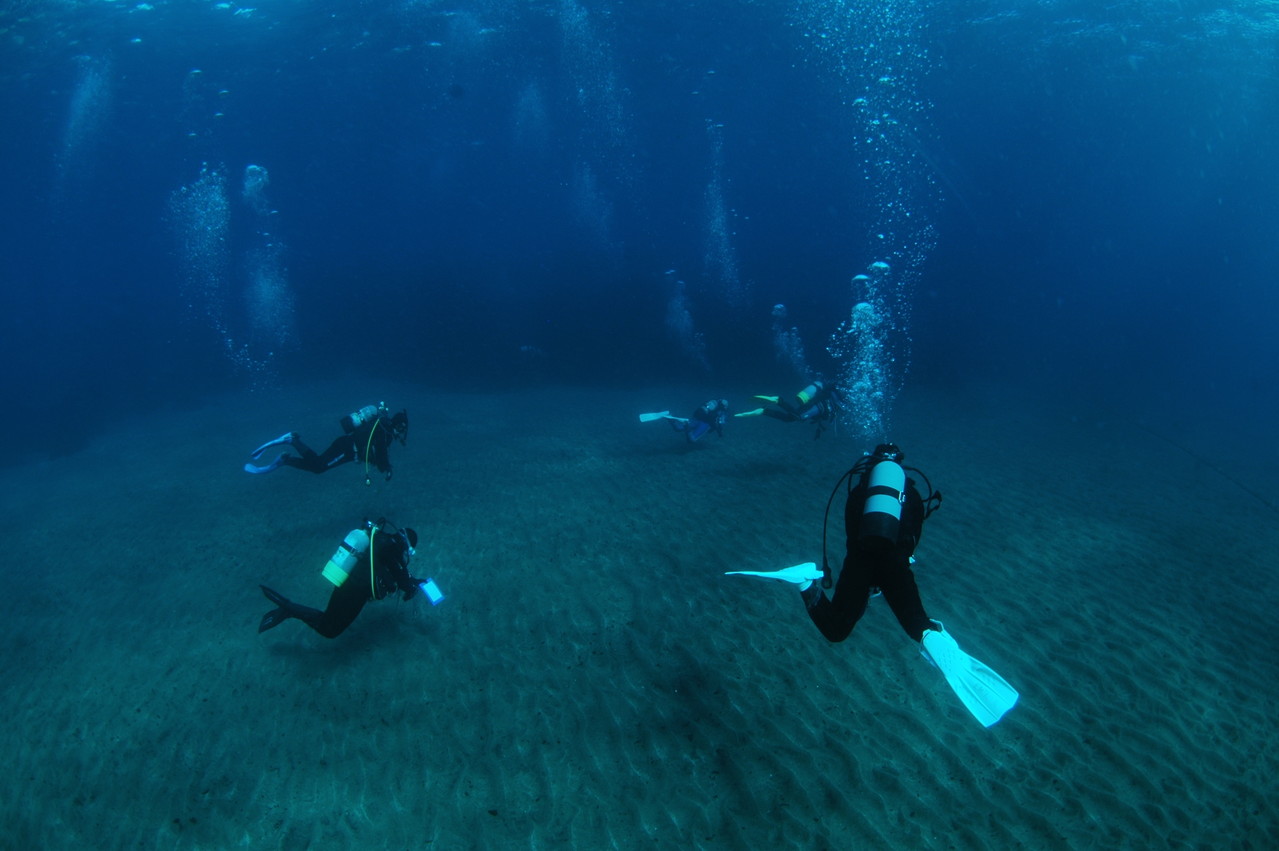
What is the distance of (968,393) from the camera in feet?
79.3

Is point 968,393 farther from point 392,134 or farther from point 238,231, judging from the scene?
point 238,231

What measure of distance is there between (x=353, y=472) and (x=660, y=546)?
10054 mm

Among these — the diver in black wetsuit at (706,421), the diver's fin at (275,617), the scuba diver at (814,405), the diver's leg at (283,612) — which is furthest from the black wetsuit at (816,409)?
Result: the diver's fin at (275,617)

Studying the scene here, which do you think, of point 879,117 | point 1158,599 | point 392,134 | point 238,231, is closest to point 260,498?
point 1158,599

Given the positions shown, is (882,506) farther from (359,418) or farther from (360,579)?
(359,418)

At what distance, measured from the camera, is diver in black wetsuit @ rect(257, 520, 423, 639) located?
624cm

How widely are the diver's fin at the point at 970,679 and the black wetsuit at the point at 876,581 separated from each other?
11 cm

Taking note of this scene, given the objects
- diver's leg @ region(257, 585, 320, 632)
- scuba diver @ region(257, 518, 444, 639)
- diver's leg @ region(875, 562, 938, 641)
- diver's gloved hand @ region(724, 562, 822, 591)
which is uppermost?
diver's leg @ region(875, 562, 938, 641)

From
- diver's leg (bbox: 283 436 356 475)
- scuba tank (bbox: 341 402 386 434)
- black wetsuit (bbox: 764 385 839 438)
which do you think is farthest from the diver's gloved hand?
diver's leg (bbox: 283 436 356 475)

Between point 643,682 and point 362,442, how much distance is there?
7.09m

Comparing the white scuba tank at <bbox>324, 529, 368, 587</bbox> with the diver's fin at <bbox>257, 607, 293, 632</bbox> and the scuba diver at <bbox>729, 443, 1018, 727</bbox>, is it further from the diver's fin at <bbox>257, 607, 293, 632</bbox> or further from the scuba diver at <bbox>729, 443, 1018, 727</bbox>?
the scuba diver at <bbox>729, 443, 1018, 727</bbox>

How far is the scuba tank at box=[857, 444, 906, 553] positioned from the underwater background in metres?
2.27

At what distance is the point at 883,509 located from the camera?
4031 mm

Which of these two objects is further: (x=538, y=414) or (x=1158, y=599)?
(x=538, y=414)
